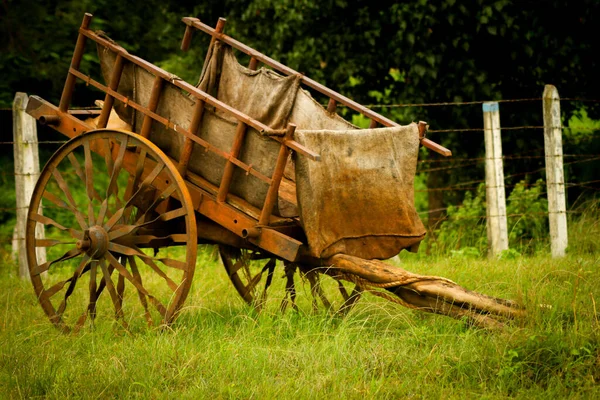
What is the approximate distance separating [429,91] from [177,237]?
14.8ft

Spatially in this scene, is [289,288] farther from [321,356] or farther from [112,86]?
[112,86]

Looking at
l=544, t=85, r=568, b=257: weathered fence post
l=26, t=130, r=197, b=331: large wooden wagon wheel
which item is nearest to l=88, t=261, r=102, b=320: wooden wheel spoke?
l=26, t=130, r=197, b=331: large wooden wagon wheel

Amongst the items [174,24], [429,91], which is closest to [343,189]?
[429,91]

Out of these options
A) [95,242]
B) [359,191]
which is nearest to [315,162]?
[359,191]

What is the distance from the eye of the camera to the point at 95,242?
5.21m

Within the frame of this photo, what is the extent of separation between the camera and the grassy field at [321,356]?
4039 mm

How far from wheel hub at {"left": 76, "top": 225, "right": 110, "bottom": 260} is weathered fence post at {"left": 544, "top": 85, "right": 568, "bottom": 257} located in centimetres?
414

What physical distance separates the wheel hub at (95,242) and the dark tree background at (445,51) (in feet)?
14.3

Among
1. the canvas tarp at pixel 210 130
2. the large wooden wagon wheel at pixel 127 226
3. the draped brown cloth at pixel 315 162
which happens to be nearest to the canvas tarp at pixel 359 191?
the draped brown cloth at pixel 315 162

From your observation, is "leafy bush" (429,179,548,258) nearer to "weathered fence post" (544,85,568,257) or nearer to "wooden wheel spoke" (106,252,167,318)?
"weathered fence post" (544,85,568,257)

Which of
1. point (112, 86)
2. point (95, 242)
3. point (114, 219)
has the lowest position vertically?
point (95, 242)

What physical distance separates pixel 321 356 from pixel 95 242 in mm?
1704

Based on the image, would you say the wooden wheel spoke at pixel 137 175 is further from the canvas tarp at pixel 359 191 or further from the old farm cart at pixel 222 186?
the canvas tarp at pixel 359 191

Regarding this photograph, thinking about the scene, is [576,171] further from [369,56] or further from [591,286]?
[591,286]
